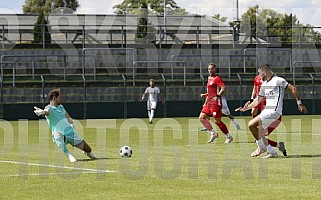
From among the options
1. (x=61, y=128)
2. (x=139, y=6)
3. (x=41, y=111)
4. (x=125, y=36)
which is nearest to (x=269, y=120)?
(x=61, y=128)

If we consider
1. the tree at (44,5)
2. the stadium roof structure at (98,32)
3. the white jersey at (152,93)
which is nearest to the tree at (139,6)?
the tree at (44,5)

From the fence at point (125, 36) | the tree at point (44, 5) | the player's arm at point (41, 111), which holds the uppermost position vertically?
the tree at point (44, 5)

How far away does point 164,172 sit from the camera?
590 inches

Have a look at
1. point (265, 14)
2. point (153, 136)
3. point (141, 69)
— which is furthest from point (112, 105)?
point (265, 14)

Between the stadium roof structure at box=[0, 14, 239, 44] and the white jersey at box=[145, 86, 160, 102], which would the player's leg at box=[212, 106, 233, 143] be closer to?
the white jersey at box=[145, 86, 160, 102]

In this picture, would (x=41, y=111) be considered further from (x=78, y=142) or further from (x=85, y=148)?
(x=85, y=148)

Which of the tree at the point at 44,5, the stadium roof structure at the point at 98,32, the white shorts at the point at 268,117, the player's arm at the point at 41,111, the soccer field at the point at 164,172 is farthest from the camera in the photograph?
the tree at the point at 44,5

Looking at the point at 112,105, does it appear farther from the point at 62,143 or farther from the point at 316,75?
the point at 62,143

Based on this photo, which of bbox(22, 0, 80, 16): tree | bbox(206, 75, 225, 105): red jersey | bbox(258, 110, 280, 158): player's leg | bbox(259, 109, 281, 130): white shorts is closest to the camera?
bbox(258, 110, 280, 158): player's leg

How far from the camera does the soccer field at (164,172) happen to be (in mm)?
12320

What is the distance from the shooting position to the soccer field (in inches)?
485

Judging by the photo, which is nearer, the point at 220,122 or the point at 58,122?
the point at 58,122

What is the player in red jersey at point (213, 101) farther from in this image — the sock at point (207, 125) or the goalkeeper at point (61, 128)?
the goalkeeper at point (61, 128)

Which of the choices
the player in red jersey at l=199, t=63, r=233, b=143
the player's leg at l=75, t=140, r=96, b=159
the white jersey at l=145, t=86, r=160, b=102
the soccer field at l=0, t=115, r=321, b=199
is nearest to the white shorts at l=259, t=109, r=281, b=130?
the soccer field at l=0, t=115, r=321, b=199
